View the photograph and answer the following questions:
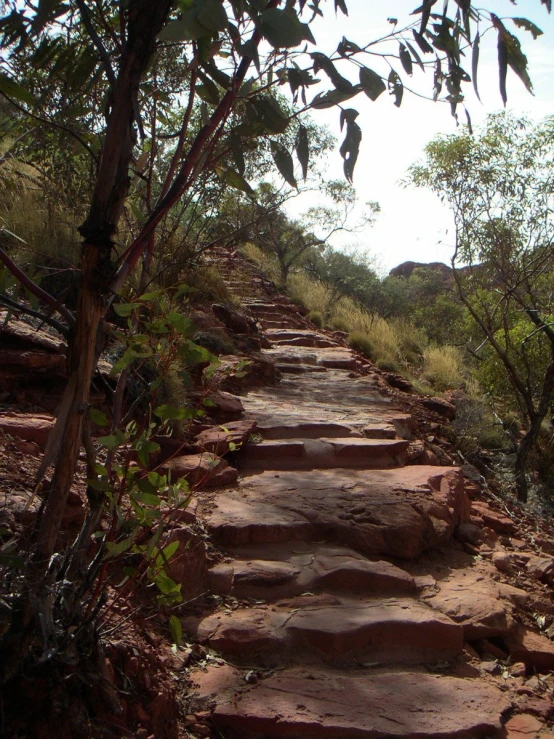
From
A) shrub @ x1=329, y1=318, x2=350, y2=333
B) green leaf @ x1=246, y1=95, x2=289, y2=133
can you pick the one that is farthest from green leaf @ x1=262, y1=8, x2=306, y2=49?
shrub @ x1=329, y1=318, x2=350, y2=333

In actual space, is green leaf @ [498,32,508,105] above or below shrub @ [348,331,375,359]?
above

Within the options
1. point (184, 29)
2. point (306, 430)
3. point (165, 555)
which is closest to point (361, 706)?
point (165, 555)

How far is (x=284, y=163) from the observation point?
1.60 metres

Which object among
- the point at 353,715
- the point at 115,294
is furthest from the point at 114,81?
the point at 353,715

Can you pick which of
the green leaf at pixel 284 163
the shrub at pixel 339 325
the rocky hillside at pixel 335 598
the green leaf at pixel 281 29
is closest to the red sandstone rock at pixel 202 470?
the rocky hillside at pixel 335 598

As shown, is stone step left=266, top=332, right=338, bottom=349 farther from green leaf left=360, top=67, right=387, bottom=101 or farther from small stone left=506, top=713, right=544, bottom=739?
green leaf left=360, top=67, right=387, bottom=101

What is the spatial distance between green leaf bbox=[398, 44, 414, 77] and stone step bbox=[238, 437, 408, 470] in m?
3.91

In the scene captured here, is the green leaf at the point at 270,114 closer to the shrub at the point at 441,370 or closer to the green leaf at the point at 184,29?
the green leaf at the point at 184,29

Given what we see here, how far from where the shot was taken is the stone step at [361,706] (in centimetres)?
261

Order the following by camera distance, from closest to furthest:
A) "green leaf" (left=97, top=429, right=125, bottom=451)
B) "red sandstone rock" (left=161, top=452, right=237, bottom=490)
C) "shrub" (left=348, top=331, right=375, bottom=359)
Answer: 1. "green leaf" (left=97, top=429, right=125, bottom=451)
2. "red sandstone rock" (left=161, top=452, right=237, bottom=490)
3. "shrub" (left=348, top=331, right=375, bottom=359)

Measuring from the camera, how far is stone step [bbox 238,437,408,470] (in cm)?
537

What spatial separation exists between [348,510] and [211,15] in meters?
3.67

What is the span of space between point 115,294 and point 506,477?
22.9ft

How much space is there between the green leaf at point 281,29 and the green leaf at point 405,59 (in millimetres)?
500
